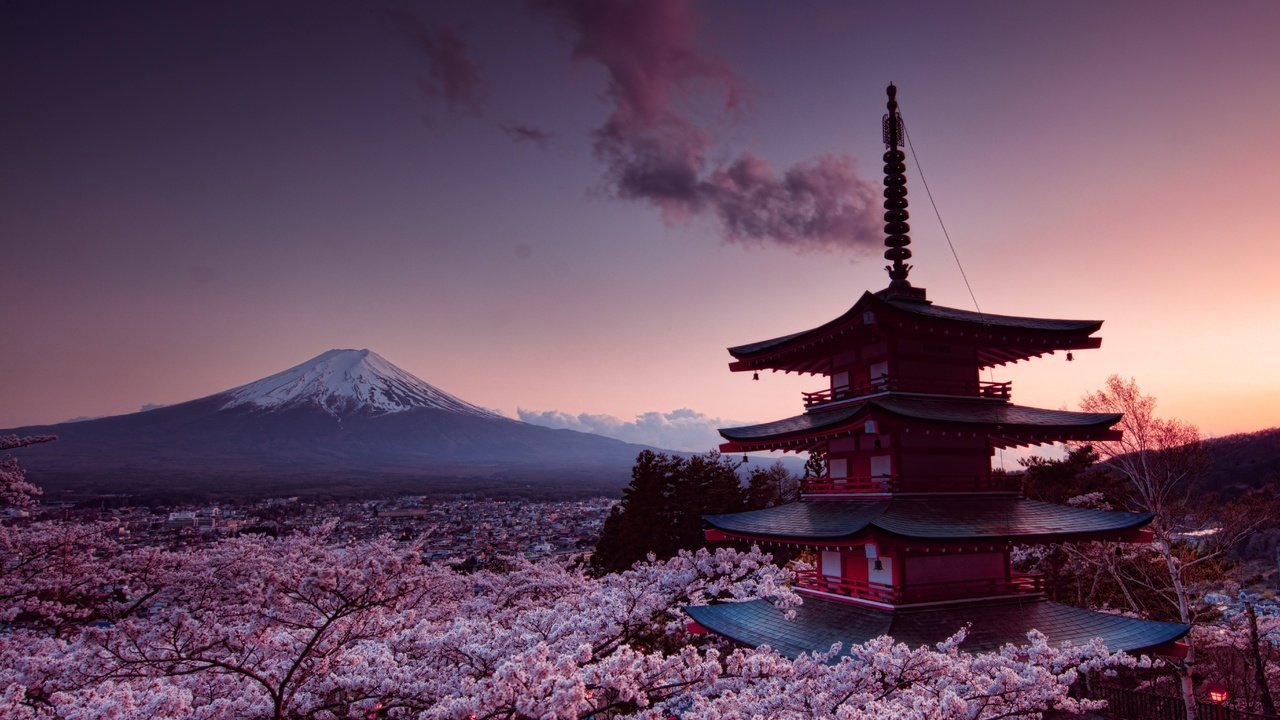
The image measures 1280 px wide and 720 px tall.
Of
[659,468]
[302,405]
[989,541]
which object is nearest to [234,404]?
[302,405]

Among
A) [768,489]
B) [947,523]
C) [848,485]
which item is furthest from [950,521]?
[768,489]

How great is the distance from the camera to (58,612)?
1273 centimetres

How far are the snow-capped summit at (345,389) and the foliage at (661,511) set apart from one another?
15641 centimetres

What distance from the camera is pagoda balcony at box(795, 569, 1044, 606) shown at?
12406 mm

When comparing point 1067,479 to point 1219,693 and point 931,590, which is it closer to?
point 1219,693

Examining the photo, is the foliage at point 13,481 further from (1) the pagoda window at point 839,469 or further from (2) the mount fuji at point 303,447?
(2) the mount fuji at point 303,447

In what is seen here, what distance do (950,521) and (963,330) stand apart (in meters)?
4.02

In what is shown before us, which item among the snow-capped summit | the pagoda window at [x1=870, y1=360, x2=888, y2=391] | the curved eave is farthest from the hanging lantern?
the snow-capped summit

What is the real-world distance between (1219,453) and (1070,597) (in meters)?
49.7

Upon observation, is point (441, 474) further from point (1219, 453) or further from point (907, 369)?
point (907, 369)

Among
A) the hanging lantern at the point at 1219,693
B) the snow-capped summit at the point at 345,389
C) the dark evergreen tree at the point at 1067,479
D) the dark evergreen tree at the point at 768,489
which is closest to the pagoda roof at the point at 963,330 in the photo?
the hanging lantern at the point at 1219,693

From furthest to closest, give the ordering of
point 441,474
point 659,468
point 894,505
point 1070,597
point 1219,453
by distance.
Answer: point 441,474 < point 1219,453 < point 659,468 < point 1070,597 < point 894,505

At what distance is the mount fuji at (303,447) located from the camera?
107062mm

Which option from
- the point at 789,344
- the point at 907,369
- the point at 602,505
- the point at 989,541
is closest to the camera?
the point at 989,541
